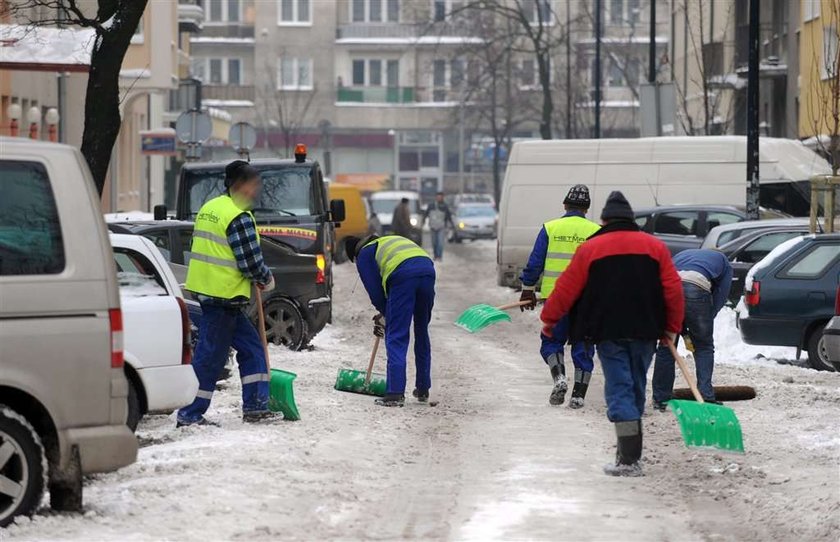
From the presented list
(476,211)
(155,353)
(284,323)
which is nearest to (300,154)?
(284,323)

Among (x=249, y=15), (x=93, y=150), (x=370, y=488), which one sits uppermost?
(x=249, y=15)

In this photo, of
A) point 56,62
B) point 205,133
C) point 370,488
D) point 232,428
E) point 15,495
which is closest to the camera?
point 15,495

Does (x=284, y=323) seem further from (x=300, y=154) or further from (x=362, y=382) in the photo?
(x=362, y=382)

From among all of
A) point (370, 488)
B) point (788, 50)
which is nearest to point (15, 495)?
point (370, 488)

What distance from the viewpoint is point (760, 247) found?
886 inches

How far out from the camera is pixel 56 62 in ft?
81.1

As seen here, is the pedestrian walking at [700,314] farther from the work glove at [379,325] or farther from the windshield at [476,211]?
the windshield at [476,211]

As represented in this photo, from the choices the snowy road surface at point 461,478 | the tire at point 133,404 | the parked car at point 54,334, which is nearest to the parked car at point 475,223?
the snowy road surface at point 461,478

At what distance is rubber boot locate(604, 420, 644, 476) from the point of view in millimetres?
10484

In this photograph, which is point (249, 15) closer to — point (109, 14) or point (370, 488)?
point (109, 14)

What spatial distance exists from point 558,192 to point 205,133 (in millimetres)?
6211

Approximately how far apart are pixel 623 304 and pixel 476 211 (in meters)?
52.7

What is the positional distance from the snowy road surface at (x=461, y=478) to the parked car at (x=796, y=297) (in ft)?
8.38

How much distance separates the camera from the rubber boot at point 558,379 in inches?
558
